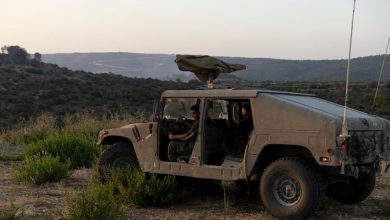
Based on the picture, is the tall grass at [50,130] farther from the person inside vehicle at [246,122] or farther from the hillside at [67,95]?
the hillside at [67,95]

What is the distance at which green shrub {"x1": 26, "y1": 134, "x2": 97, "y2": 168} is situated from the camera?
38.2 ft

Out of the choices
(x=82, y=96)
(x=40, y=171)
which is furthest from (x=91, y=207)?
(x=82, y=96)

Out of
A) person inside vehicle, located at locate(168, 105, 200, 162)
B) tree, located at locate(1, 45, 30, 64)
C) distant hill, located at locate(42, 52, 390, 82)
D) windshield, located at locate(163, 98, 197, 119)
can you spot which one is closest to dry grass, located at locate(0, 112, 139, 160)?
windshield, located at locate(163, 98, 197, 119)

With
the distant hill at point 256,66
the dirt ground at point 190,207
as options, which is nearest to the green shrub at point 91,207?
the dirt ground at point 190,207

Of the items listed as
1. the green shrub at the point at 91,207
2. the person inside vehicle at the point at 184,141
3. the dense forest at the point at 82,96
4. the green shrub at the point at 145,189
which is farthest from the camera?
the dense forest at the point at 82,96

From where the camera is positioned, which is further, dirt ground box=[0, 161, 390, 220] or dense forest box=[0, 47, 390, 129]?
dense forest box=[0, 47, 390, 129]

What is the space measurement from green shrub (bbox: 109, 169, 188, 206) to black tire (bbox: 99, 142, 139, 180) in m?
0.58

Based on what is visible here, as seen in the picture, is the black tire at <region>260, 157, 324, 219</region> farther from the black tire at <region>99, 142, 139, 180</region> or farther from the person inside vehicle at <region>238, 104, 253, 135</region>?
the black tire at <region>99, 142, 139, 180</region>

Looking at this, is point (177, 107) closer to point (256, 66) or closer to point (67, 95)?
point (67, 95)

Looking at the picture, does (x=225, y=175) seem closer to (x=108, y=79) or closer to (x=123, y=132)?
(x=123, y=132)

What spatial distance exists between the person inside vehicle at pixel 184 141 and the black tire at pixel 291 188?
128 centimetres

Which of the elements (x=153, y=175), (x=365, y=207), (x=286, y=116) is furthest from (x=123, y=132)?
(x=365, y=207)

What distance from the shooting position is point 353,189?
8.01 m

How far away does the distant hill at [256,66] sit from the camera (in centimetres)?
8694
